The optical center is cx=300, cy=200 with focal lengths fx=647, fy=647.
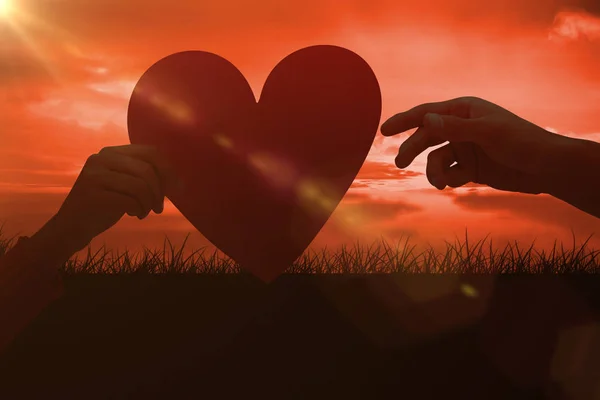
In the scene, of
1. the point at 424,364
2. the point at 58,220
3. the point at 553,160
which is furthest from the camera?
the point at 424,364

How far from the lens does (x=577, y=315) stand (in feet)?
9.89

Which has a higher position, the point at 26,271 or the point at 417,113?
the point at 417,113

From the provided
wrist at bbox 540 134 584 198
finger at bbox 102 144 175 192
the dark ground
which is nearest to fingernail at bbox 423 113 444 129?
wrist at bbox 540 134 584 198

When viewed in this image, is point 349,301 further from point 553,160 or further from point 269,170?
point 553,160

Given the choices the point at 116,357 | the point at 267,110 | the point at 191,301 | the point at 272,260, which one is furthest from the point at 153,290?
the point at 267,110

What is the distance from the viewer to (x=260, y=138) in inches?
100

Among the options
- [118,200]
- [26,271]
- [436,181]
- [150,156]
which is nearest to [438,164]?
[436,181]

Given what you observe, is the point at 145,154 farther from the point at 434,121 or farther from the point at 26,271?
the point at 434,121

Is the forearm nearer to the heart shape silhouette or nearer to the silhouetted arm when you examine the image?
the heart shape silhouette

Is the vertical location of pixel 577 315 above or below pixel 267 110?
below

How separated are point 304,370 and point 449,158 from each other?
1.06m


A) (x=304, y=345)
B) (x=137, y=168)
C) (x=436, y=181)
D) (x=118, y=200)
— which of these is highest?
(x=436, y=181)

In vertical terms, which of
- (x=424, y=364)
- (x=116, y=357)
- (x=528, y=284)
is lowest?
(x=116, y=357)

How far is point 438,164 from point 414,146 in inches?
6.5
